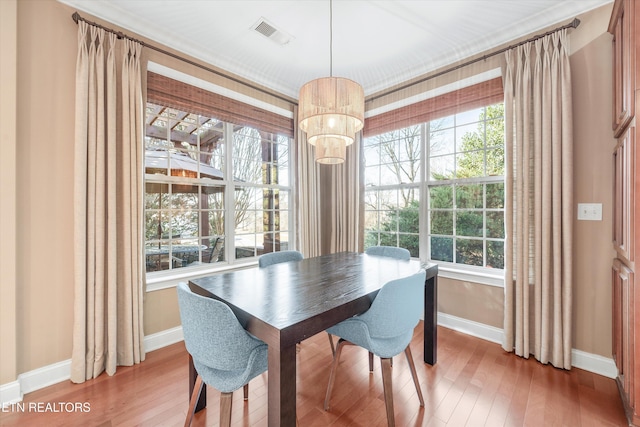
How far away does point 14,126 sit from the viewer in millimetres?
1761

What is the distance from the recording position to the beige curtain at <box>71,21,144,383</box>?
197 centimetres

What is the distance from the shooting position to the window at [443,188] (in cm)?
266

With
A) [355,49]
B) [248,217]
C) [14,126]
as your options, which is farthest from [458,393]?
[14,126]

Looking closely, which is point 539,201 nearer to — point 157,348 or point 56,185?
point 157,348

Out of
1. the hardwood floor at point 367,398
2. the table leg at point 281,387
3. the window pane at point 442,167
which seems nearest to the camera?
the table leg at point 281,387

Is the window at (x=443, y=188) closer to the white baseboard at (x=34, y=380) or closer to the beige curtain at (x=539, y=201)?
the beige curtain at (x=539, y=201)

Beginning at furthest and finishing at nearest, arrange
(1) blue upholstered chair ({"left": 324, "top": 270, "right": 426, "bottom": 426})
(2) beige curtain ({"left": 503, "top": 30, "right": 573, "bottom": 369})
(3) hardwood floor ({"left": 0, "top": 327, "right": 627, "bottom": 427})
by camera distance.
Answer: (2) beige curtain ({"left": 503, "top": 30, "right": 573, "bottom": 369})
(3) hardwood floor ({"left": 0, "top": 327, "right": 627, "bottom": 427})
(1) blue upholstered chair ({"left": 324, "top": 270, "right": 426, "bottom": 426})

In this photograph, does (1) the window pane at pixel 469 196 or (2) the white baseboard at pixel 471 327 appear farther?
(1) the window pane at pixel 469 196

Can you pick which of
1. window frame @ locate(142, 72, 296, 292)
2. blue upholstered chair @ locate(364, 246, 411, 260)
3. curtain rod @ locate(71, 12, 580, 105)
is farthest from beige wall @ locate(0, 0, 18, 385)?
blue upholstered chair @ locate(364, 246, 411, 260)

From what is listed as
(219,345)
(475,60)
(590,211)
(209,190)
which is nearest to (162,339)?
(209,190)

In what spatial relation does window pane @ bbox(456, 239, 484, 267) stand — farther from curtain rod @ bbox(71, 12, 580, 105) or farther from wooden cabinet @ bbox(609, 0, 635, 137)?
curtain rod @ bbox(71, 12, 580, 105)

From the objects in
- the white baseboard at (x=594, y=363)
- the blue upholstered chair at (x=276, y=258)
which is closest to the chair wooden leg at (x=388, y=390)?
the blue upholstered chair at (x=276, y=258)

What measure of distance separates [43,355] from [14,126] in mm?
1630

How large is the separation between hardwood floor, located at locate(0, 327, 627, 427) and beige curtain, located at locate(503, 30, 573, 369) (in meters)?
0.31
